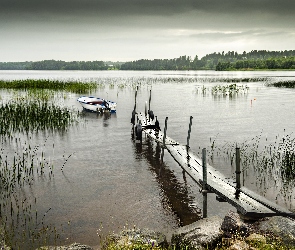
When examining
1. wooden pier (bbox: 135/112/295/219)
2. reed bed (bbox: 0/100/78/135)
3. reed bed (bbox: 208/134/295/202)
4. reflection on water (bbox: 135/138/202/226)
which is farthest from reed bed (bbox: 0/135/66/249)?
reed bed (bbox: 208/134/295/202)

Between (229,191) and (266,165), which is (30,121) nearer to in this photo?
(266,165)

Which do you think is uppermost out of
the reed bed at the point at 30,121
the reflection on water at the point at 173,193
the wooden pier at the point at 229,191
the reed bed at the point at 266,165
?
the reed bed at the point at 30,121

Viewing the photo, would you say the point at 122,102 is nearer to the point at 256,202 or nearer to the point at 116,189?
the point at 116,189

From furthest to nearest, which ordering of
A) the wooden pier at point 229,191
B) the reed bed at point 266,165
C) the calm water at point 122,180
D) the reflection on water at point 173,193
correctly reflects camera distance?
the reed bed at point 266,165 < the reflection on water at point 173,193 < the calm water at point 122,180 < the wooden pier at point 229,191

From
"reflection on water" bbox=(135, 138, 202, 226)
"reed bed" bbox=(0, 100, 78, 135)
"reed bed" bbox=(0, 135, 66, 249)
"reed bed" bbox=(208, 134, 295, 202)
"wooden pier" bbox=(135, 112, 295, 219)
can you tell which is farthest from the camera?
"reed bed" bbox=(0, 100, 78, 135)

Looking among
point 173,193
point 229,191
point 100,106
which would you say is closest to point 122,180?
point 173,193

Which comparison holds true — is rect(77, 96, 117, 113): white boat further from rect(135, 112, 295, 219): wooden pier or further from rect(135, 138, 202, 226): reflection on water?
rect(135, 112, 295, 219): wooden pier

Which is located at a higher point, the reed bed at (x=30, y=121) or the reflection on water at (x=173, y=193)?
the reed bed at (x=30, y=121)

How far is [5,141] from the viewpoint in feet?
72.5

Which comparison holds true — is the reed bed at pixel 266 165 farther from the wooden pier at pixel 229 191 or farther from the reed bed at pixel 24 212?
the reed bed at pixel 24 212

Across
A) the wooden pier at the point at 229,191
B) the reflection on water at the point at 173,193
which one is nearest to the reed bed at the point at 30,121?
the reflection on water at the point at 173,193

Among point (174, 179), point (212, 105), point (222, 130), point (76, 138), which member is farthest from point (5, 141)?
point (212, 105)

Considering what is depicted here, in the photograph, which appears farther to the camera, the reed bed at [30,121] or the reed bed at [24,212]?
the reed bed at [30,121]

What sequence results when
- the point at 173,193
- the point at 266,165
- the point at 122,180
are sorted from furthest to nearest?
the point at 266,165
the point at 122,180
the point at 173,193
